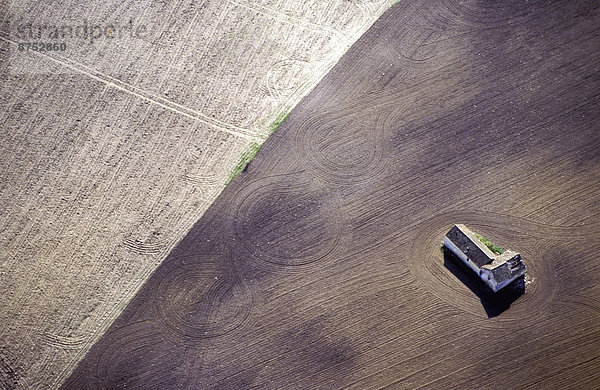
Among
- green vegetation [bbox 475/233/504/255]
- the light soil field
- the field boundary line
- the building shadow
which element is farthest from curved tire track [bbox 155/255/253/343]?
green vegetation [bbox 475/233/504/255]

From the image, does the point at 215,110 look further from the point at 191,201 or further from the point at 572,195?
the point at 572,195

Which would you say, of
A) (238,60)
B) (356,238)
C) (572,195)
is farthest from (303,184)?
(572,195)

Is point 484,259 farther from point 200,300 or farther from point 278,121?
point 278,121

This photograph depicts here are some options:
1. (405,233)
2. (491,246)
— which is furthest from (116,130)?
(491,246)

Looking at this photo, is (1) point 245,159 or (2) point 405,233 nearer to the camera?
(2) point 405,233

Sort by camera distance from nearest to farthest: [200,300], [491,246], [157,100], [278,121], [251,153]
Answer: [200,300], [491,246], [251,153], [278,121], [157,100]

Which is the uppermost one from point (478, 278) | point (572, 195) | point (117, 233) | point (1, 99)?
point (572, 195)

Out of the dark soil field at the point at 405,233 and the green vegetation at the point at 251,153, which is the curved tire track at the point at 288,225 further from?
the green vegetation at the point at 251,153
